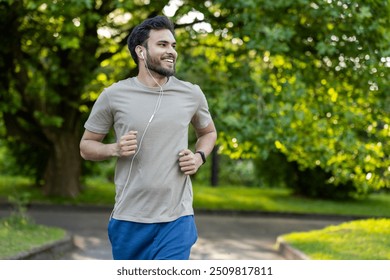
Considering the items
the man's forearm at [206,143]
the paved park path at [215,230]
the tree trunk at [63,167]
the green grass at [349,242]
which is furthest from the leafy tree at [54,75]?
the man's forearm at [206,143]

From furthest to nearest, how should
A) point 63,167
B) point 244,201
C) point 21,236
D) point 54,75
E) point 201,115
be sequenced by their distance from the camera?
point 244,201 < point 63,167 < point 54,75 < point 21,236 < point 201,115

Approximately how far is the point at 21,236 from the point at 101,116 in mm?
6322

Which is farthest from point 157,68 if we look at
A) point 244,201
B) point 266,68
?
point 244,201

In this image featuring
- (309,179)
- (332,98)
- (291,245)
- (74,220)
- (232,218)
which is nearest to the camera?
(291,245)

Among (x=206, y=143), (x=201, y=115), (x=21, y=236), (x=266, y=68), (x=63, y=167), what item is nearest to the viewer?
(x=201, y=115)

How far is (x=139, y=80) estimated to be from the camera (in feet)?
14.0

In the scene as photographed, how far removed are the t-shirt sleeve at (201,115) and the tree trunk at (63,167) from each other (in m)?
12.7

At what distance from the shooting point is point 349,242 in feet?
34.5

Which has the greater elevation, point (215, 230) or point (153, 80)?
point (153, 80)

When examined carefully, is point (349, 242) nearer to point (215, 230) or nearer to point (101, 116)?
point (215, 230)

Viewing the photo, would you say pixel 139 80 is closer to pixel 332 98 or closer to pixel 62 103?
pixel 332 98

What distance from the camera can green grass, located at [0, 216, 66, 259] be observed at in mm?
9123
